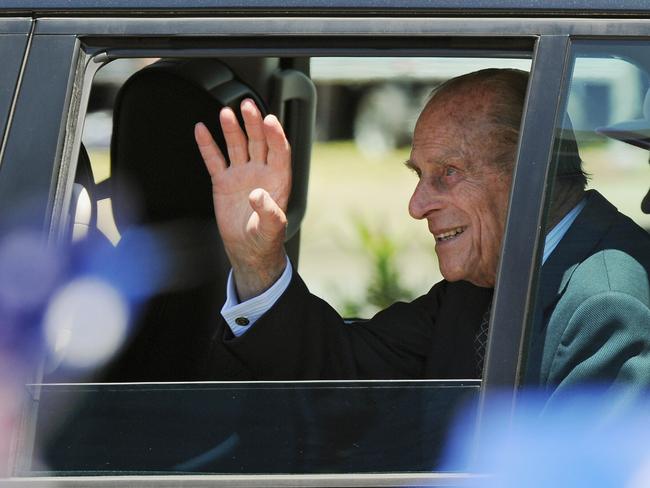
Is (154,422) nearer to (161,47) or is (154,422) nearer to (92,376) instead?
(92,376)

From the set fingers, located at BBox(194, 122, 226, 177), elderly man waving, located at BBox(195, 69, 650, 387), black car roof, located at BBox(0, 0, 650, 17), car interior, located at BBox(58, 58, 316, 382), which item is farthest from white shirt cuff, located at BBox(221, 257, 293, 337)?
black car roof, located at BBox(0, 0, 650, 17)

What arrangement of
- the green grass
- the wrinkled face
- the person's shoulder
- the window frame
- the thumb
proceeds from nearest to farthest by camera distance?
the window frame, the person's shoulder, the green grass, the thumb, the wrinkled face

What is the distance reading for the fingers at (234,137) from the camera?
202cm

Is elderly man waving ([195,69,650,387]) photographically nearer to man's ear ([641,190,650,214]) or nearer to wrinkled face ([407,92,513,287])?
wrinkled face ([407,92,513,287])

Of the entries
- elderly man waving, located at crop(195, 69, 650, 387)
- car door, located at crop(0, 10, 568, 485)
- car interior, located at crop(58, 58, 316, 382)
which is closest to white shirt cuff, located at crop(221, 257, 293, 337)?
elderly man waving, located at crop(195, 69, 650, 387)

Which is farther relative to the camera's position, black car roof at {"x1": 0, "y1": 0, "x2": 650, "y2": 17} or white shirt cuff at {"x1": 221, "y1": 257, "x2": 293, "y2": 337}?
white shirt cuff at {"x1": 221, "y1": 257, "x2": 293, "y2": 337}

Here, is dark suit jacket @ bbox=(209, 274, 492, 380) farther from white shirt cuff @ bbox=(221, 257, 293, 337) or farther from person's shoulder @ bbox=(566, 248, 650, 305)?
person's shoulder @ bbox=(566, 248, 650, 305)

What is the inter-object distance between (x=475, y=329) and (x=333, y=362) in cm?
30

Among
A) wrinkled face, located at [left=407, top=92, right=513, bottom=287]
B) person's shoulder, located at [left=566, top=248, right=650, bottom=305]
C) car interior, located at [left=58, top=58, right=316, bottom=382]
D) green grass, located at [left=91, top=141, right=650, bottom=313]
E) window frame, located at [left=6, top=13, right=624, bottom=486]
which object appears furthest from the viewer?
car interior, located at [left=58, top=58, right=316, bottom=382]

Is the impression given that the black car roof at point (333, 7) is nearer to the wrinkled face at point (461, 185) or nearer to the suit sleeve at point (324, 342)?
the wrinkled face at point (461, 185)

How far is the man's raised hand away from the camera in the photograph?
6.75 feet

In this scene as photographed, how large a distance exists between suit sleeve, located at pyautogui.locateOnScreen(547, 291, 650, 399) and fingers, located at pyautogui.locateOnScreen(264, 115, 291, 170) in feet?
2.04

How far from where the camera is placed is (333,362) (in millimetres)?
2354

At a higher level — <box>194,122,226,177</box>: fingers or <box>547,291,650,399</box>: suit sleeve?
<box>194,122,226,177</box>: fingers
